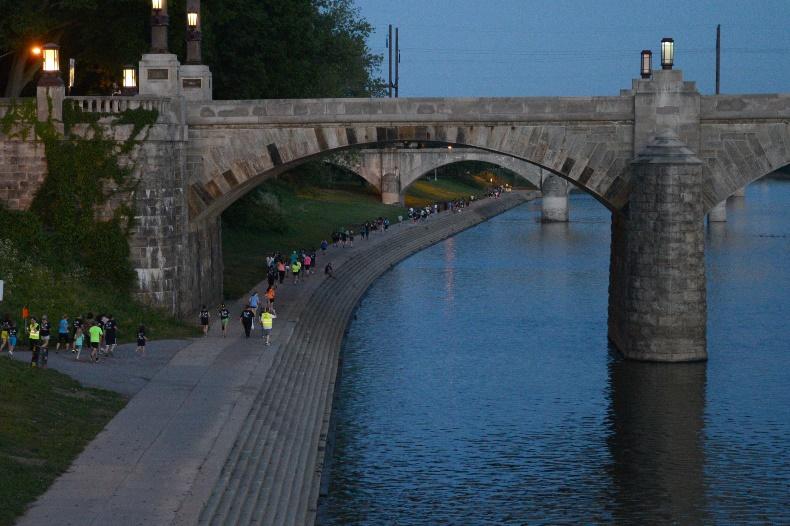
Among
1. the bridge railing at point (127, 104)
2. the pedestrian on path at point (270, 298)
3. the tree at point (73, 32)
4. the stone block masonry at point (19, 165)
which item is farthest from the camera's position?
the tree at point (73, 32)

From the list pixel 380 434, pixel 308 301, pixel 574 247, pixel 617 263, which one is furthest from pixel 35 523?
pixel 574 247

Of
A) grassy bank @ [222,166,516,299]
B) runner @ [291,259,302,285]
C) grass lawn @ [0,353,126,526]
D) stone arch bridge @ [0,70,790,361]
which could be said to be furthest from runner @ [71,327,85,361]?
runner @ [291,259,302,285]

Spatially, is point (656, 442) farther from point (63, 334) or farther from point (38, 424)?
point (63, 334)

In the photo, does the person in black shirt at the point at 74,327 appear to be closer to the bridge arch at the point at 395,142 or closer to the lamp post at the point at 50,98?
the lamp post at the point at 50,98

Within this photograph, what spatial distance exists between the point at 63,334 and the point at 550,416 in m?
15.5

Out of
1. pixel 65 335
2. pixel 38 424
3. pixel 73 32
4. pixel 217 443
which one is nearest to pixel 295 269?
pixel 73 32

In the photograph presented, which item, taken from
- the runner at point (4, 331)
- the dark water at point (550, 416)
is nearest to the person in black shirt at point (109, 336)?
the runner at point (4, 331)

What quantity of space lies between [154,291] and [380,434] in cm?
1411

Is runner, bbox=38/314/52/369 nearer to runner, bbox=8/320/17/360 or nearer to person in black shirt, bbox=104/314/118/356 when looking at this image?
runner, bbox=8/320/17/360

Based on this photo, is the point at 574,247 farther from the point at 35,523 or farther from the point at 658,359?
the point at 35,523

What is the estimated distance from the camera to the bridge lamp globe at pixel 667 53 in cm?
4719

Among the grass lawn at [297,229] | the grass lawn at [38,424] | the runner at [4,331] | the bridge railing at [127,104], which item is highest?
the bridge railing at [127,104]

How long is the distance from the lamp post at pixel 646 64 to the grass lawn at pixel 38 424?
2455cm

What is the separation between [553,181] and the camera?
119 meters
